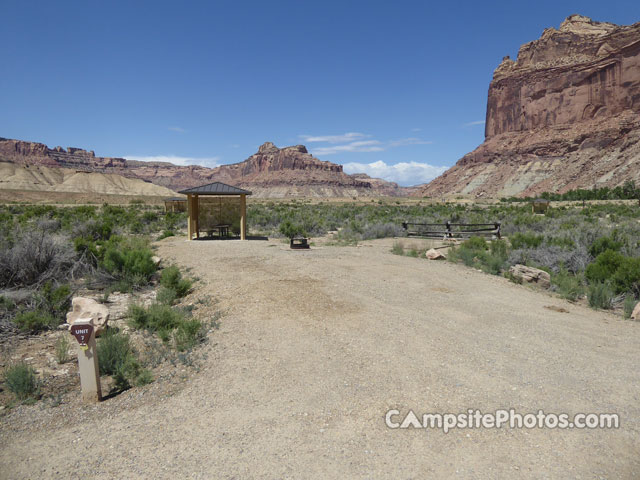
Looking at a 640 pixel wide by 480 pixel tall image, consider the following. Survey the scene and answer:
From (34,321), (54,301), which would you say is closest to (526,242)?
(54,301)

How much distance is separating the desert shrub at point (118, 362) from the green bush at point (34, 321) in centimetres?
221

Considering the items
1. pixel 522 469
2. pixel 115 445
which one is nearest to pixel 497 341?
pixel 522 469

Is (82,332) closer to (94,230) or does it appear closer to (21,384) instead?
(21,384)

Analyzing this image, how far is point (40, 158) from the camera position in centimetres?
18000

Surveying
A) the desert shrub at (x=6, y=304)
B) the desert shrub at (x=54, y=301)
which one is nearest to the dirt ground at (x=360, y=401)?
the desert shrub at (x=54, y=301)

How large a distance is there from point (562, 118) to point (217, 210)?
115 m

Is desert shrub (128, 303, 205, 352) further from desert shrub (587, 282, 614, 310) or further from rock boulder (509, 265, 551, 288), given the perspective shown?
rock boulder (509, 265, 551, 288)

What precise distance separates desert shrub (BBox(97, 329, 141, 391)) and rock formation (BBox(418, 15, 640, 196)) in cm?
8305

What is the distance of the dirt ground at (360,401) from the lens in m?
3.25

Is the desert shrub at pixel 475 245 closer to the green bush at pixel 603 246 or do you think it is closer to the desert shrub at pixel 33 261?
the green bush at pixel 603 246

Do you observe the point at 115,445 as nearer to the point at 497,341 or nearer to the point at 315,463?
the point at 315,463

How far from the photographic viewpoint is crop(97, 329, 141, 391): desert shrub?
4785 mm

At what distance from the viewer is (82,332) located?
4.10m

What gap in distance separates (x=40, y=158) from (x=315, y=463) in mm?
222431
